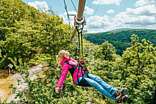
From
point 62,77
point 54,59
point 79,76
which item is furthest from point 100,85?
point 54,59

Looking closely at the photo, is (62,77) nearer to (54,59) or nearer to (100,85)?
(100,85)

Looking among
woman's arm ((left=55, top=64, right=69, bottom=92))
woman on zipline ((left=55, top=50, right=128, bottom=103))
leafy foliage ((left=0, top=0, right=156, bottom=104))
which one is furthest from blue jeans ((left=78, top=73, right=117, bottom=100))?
leafy foliage ((left=0, top=0, right=156, bottom=104))

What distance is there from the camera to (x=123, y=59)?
4162cm

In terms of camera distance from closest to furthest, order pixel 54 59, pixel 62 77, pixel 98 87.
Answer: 1. pixel 98 87
2. pixel 62 77
3. pixel 54 59

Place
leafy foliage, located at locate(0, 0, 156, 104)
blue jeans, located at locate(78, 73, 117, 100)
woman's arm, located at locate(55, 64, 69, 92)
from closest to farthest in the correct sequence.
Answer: blue jeans, located at locate(78, 73, 117, 100) → woman's arm, located at locate(55, 64, 69, 92) → leafy foliage, located at locate(0, 0, 156, 104)

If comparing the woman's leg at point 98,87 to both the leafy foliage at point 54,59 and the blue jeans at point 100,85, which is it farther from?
the leafy foliage at point 54,59

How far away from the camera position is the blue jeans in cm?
1031

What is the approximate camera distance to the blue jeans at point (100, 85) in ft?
33.8

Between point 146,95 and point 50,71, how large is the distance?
1532cm

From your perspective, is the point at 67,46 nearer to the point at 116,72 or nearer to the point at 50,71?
the point at 50,71

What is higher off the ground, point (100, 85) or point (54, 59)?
point (100, 85)

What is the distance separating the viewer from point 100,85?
Answer: 10.5 metres

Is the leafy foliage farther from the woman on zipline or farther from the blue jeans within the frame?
the blue jeans

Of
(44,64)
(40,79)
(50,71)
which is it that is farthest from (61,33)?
(40,79)
